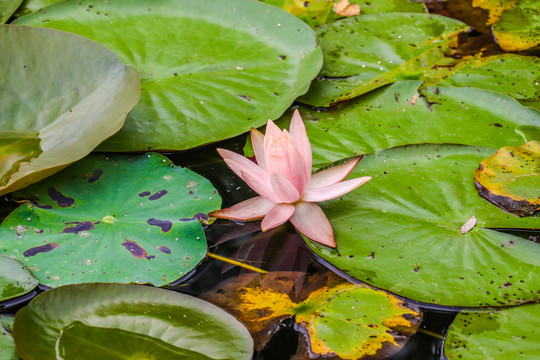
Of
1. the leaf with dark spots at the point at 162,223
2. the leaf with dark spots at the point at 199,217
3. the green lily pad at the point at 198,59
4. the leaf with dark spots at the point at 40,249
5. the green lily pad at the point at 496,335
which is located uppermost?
the green lily pad at the point at 198,59

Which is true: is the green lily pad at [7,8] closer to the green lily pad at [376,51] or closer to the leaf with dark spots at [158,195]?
the leaf with dark spots at [158,195]

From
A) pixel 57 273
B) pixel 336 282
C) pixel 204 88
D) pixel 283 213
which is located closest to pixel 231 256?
pixel 283 213

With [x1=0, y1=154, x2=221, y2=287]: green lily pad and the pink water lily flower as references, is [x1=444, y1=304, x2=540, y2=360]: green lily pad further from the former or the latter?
[x1=0, y1=154, x2=221, y2=287]: green lily pad

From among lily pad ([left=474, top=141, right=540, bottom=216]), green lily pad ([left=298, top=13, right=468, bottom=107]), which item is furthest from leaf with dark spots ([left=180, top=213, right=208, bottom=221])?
lily pad ([left=474, top=141, right=540, bottom=216])

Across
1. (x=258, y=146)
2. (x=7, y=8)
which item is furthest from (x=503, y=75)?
(x=7, y=8)

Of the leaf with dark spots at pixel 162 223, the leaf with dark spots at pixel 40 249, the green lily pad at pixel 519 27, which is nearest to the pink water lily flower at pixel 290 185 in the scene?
the leaf with dark spots at pixel 162 223

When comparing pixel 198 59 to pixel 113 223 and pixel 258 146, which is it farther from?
pixel 113 223
